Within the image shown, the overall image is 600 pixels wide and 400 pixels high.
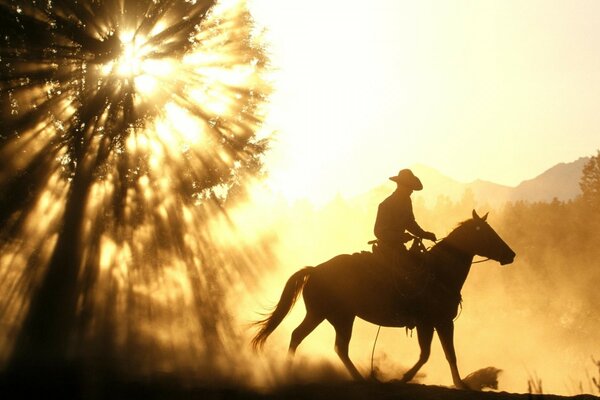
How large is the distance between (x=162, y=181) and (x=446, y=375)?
17.1 metres

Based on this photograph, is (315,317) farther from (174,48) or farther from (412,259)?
(174,48)

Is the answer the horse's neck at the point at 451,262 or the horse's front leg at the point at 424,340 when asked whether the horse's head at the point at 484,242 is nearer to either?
the horse's neck at the point at 451,262

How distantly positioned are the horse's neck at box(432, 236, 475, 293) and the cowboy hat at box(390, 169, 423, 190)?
1222 mm

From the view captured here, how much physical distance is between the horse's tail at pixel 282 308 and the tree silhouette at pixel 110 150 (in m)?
5.21

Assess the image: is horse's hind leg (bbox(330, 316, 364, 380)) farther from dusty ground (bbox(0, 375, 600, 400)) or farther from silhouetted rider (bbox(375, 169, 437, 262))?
dusty ground (bbox(0, 375, 600, 400))

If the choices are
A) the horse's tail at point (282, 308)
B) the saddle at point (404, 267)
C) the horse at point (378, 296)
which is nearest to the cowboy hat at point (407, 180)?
the saddle at point (404, 267)

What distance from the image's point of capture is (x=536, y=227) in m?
72.9

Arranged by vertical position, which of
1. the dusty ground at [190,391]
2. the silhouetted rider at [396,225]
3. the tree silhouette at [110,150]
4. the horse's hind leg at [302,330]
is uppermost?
the tree silhouette at [110,150]

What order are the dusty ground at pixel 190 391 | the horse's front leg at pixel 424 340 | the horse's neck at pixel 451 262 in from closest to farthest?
the dusty ground at pixel 190 391
the horse's front leg at pixel 424 340
the horse's neck at pixel 451 262

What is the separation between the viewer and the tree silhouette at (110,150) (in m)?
16.8

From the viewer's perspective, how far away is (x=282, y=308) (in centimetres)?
1172

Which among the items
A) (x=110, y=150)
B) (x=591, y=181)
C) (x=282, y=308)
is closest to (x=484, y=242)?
(x=282, y=308)

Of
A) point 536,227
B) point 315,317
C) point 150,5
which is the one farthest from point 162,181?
point 536,227

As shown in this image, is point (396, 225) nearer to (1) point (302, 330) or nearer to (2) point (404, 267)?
(2) point (404, 267)
